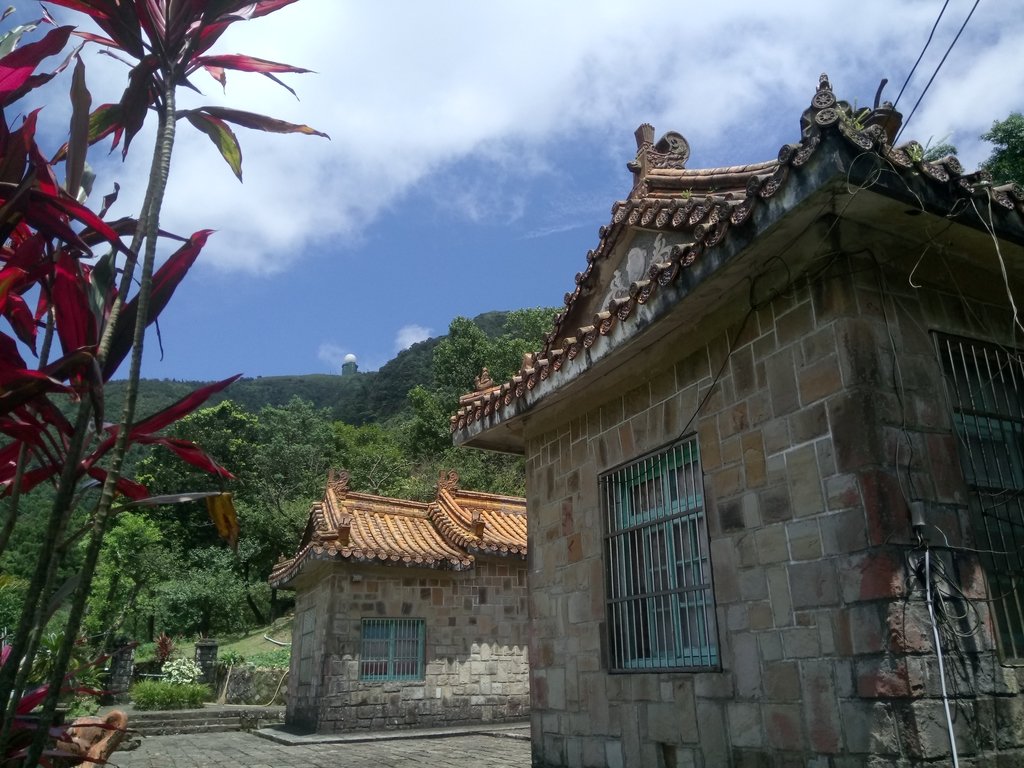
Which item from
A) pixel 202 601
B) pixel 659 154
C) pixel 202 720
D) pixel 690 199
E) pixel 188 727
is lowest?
pixel 188 727

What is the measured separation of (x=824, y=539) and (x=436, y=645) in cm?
1129

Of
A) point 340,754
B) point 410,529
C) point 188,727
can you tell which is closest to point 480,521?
point 410,529

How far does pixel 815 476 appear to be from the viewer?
4113 mm

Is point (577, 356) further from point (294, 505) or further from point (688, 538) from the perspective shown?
point (294, 505)

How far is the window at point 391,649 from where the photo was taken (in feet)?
44.3

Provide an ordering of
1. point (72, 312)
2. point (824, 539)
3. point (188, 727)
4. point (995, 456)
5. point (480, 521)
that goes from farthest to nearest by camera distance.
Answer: point (188, 727) → point (480, 521) → point (995, 456) → point (824, 539) → point (72, 312)

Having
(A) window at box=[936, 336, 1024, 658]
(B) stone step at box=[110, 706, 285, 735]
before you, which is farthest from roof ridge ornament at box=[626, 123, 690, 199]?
(B) stone step at box=[110, 706, 285, 735]

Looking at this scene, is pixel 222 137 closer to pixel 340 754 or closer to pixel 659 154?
pixel 659 154

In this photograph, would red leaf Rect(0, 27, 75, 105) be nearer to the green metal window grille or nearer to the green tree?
the green metal window grille

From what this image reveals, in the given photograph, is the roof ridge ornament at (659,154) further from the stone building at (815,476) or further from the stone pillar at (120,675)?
the stone pillar at (120,675)

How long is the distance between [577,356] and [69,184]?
396 centimetres

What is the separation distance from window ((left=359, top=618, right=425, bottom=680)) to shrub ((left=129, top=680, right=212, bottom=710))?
7.11 meters

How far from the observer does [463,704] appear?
1405 centimetres

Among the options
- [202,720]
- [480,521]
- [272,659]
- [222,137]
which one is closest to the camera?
[222,137]
